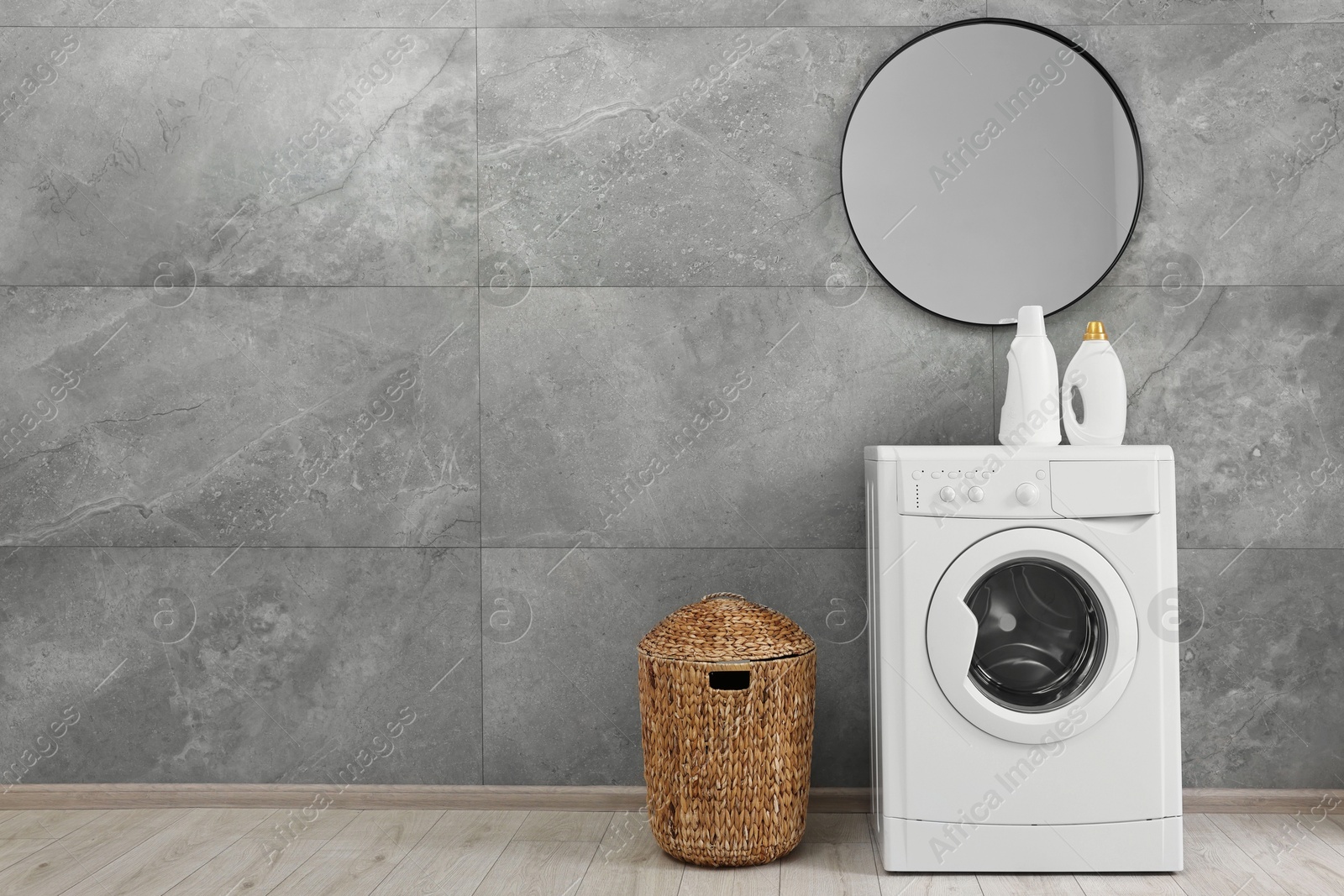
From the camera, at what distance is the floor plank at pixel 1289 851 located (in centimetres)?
175

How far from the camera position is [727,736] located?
177 centimetres

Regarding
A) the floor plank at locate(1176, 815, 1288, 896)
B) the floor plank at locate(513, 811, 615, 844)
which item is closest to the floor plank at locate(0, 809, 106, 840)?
the floor plank at locate(513, 811, 615, 844)

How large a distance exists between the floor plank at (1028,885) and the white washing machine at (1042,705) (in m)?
0.02

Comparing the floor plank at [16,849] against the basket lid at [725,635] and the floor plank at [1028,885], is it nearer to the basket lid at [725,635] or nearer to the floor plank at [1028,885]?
the basket lid at [725,635]

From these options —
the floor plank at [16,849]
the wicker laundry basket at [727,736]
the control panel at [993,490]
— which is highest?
the control panel at [993,490]

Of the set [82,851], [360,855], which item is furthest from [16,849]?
[360,855]

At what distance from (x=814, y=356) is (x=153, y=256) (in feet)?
5.12

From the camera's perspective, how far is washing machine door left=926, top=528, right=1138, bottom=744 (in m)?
1.72

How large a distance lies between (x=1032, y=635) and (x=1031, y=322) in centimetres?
63

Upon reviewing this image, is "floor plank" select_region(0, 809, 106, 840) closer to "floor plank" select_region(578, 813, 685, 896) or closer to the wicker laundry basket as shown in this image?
"floor plank" select_region(578, 813, 685, 896)

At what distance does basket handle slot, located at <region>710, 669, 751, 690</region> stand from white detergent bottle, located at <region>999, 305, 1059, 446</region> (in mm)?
721

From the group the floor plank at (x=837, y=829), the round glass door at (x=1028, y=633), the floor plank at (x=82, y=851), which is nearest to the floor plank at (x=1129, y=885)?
the round glass door at (x=1028, y=633)

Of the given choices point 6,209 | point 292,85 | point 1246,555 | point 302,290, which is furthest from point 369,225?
point 1246,555

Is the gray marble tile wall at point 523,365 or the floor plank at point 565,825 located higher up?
the gray marble tile wall at point 523,365
